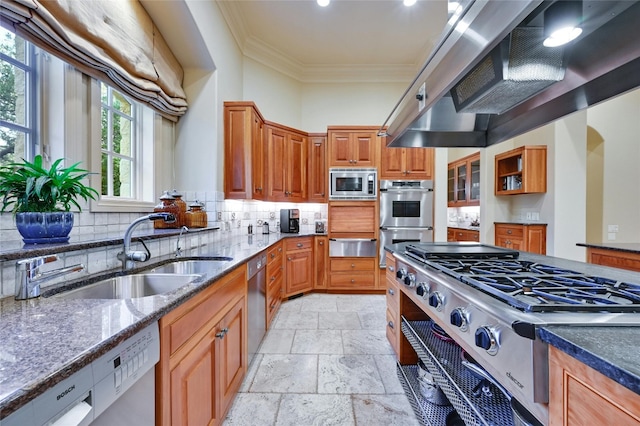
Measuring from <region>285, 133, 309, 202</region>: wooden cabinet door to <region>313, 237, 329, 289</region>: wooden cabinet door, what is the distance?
0.73m

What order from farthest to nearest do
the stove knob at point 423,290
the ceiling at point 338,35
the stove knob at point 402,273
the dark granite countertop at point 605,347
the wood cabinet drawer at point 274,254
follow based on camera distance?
the ceiling at point 338,35 → the wood cabinet drawer at point 274,254 → the stove knob at point 402,273 → the stove knob at point 423,290 → the dark granite countertop at point 605,347

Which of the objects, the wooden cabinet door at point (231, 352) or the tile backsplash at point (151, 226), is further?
the wooden cabinet door at point (231, 352)

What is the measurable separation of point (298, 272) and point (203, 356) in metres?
2.54

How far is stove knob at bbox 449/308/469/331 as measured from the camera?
97 cm

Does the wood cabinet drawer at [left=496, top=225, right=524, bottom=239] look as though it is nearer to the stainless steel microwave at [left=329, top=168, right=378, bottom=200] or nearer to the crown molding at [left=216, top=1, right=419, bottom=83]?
the stainless steel microwave at [left=329, top=168, right=378, bottom=200]

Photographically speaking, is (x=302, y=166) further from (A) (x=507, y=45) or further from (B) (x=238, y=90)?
(A) (x=507, y=45)

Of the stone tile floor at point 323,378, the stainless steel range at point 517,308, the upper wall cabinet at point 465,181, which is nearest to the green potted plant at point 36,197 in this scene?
the stone tile floor at point 323,378

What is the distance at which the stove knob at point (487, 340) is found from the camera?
2.66 feet

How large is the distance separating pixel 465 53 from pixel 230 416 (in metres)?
2.17

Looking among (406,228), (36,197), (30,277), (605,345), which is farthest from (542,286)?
(406,228)

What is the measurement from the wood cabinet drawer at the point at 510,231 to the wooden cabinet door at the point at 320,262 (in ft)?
9.81

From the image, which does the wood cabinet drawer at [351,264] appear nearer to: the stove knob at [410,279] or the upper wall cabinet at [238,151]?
the upper wall cabinet at [238,151]

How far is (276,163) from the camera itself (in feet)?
12.2

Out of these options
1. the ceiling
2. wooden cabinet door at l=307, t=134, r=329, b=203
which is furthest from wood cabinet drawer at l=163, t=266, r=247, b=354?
the ceiling
